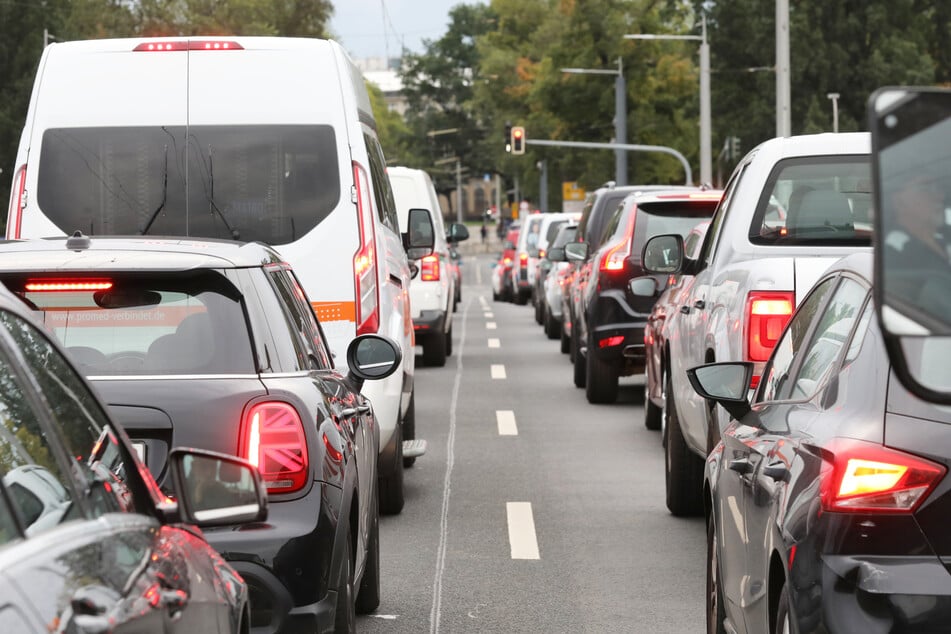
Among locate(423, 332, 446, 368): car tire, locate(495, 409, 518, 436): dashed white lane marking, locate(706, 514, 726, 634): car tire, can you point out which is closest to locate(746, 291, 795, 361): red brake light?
locate(706, 514, 726, 634): car tire

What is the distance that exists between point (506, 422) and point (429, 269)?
565cm

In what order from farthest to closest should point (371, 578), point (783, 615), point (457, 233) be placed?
point (457, 233)
point (371, 578)
point (783, 615)

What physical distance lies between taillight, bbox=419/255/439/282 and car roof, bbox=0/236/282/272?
14153mm

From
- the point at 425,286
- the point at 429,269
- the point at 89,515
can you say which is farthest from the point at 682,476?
the point at 429,269

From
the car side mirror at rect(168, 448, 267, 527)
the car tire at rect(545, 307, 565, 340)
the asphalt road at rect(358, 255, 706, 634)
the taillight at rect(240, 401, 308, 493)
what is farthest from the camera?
the car tire at rect(545, 307, 565, 340)

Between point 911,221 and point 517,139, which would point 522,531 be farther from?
point 517,139

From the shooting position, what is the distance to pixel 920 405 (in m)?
3.81

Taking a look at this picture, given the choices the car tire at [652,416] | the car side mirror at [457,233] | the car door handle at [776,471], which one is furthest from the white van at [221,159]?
the car side mirror at [457,233]

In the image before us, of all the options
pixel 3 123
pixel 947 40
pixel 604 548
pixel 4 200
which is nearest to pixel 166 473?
pixel 604 548

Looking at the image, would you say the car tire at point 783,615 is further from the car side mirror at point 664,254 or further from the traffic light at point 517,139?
the traffic light at point 517,139

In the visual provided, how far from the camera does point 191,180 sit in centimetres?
941

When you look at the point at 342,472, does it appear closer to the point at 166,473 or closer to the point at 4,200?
the point at 166,473

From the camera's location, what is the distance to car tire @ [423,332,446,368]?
2045 cm

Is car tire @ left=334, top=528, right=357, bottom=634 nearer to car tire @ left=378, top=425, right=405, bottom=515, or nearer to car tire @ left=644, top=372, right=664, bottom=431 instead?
car tire @ left=378, top=425, right=405, bottom=515
